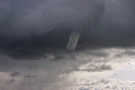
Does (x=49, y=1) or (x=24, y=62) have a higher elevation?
(x=49, y=1)

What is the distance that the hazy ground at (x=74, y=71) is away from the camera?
12.2 ft

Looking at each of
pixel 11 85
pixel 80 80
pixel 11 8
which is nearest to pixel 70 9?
pixel 11 8

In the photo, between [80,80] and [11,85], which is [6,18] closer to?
[11,85]

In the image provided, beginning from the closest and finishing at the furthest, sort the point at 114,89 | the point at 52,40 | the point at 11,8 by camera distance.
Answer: the point at 114,89
the point at 11,8
the point at 52,40

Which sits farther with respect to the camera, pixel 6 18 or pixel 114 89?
pixel 6 18

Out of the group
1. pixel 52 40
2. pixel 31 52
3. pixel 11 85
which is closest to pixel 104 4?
pixel 52 40

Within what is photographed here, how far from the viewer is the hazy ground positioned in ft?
12.2

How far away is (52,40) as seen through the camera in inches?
217

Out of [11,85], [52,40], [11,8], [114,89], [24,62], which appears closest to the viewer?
[114,89]

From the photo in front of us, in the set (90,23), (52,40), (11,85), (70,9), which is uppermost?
(70,9)

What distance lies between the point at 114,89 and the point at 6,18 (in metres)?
3.23

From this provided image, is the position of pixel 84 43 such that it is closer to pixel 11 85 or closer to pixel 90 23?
pixel 90 23

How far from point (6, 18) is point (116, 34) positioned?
3060 mm

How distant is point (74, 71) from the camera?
4227 mm
